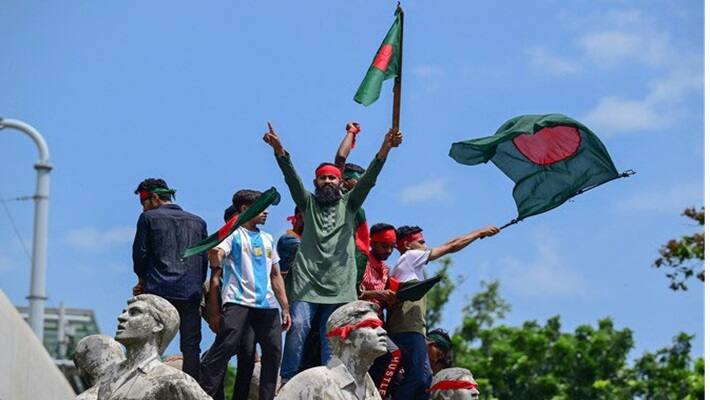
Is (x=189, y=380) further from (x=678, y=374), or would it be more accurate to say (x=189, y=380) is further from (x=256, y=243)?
(x=678, y=374)

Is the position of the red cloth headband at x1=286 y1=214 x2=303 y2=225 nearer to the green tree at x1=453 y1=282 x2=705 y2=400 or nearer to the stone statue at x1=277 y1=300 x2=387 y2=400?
the stone statue at x1=277 y1=300 x2=387 y2=400

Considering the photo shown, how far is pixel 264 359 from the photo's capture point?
19.2 meters

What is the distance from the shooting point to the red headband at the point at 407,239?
20438mm

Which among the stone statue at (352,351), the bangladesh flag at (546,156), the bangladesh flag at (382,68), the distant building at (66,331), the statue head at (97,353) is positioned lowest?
the stone statue at (352,351)

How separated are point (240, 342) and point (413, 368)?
1609 mm

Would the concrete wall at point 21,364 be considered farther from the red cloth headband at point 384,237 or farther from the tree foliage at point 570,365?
the tree foliage at point 570,365

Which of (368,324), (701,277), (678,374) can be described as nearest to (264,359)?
(368,324)

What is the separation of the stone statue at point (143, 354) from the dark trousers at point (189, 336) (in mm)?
2629

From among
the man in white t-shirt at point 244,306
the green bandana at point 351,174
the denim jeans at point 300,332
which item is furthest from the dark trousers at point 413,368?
the green bandana at point 351,174

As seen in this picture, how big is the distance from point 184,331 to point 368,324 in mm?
2949

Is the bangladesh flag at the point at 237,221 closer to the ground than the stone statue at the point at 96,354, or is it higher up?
higher up

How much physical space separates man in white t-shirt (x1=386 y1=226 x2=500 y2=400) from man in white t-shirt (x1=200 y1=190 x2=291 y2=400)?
1039mm

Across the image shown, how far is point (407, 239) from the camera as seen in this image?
2045 cm

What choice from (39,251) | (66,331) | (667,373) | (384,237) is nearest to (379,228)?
(384,237)
